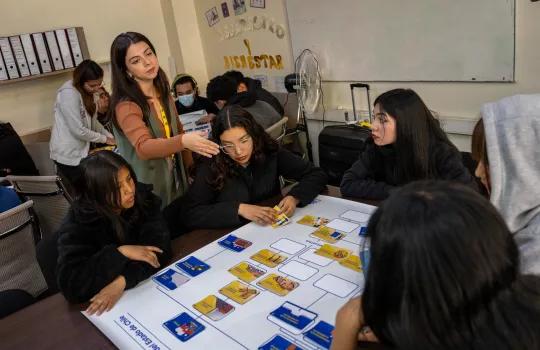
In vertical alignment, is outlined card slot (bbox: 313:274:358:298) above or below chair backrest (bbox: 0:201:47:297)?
above

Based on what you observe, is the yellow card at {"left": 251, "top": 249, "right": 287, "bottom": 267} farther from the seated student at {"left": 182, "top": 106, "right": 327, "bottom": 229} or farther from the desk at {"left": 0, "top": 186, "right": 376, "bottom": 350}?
the desk at {"left": 0, "top": 186, "right": 376, "bottom": 350}

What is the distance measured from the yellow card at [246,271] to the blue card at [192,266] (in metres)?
0.09

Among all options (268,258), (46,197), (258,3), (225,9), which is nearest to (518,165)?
(268,258)

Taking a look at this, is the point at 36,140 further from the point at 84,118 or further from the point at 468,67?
the point at 468,67

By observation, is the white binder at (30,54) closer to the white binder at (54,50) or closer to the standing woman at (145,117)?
the white binder at (54,50)

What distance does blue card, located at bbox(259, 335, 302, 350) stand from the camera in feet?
2.97

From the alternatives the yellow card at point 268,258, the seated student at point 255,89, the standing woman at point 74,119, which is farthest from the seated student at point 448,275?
the standing woman at point 74,119

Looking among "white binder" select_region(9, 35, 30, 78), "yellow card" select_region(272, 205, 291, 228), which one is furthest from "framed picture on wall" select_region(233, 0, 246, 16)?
"yellow card" select_region(272, 205, 291, 228)

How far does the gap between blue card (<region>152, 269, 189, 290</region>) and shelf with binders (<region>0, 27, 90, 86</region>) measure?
3.13 m

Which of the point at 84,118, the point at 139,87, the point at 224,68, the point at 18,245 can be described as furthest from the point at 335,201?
the point at 224,68

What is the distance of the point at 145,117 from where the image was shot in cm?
180

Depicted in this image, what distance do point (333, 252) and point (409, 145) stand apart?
0.59m

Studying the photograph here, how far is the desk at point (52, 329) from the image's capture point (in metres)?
1.05

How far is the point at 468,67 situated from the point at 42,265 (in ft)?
7.67
